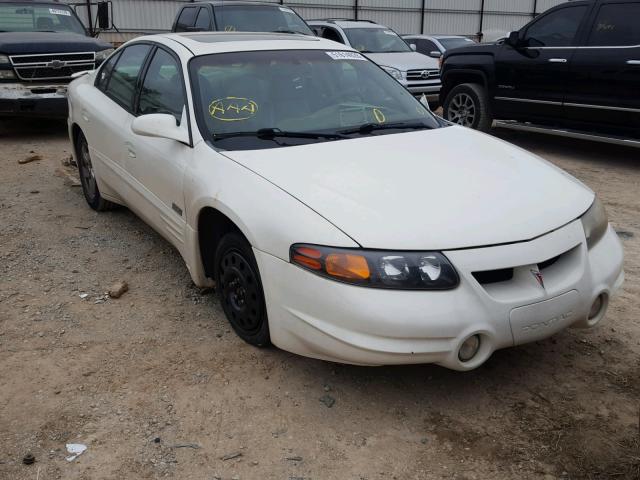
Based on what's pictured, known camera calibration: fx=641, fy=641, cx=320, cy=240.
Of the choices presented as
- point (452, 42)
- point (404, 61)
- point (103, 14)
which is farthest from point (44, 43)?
point (452, 42)

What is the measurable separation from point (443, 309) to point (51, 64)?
7676 mm

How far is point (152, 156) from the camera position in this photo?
155 inches

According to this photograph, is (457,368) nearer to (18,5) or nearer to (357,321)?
(357,321)

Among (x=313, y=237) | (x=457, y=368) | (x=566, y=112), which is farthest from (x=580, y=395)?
(x=566, y=112)

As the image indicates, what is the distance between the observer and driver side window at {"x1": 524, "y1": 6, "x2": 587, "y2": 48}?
7.68 meters

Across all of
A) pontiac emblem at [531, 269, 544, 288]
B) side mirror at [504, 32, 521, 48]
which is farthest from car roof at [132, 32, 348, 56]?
side mirror at [504, 32, 521, 48]

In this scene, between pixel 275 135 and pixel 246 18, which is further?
pixel 246 18

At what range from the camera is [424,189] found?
301cm

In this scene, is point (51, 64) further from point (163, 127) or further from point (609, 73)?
point (609, 73)

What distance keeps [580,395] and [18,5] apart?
947 centimetres

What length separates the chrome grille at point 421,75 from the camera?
11.4 metres

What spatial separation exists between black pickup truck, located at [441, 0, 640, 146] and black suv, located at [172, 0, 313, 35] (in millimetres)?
2641

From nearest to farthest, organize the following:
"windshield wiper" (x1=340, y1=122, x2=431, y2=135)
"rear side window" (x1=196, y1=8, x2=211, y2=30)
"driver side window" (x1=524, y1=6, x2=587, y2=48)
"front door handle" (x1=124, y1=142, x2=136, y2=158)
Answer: "windshield wiper" (x1=340, y1=122, x2=431, y2=135) → "front door handle" (x1=124, y1=142, x2=136, y2=158) → "driver side window" (x1=524, y1=6, x2=587, y2=48) → "rear side window" (x1=196, y1=8, x2=211, y2=30)

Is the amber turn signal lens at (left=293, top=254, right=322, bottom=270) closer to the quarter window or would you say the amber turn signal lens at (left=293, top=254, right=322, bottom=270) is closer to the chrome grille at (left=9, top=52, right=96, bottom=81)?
the quarter window
